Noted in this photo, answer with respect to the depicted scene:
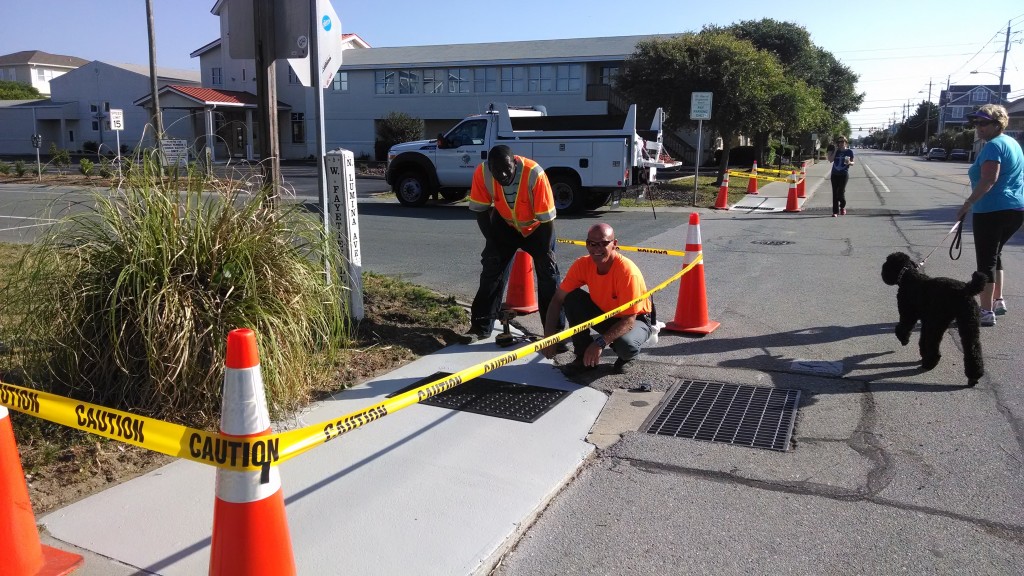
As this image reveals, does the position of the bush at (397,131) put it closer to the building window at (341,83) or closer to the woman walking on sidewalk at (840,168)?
the building window at (341,83)

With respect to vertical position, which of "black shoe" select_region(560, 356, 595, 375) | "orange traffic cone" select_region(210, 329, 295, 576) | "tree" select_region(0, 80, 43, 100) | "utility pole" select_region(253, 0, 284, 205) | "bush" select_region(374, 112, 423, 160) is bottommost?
"black shoe" select_region(560, 356, 595, 375)

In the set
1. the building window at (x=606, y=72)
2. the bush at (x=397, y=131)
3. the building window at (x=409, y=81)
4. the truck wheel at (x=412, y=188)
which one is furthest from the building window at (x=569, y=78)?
the truck wheel at (x=412, y=188)

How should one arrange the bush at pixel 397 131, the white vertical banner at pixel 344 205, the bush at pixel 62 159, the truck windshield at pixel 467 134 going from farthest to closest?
the bush at pixel 397 131, the truck windshield at pixel 467 134, the white vertical banner at pixel 344 205, the bush at pixel 62 159

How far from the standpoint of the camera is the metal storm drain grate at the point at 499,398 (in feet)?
15.8

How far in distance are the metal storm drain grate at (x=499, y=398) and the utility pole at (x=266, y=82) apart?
6.98ft

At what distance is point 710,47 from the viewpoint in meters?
25.6

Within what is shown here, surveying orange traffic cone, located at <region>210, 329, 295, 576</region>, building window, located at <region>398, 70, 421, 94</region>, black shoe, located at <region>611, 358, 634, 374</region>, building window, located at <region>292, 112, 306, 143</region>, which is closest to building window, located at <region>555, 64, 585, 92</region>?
building window, located at <region>398, 70, 421, 94</region>

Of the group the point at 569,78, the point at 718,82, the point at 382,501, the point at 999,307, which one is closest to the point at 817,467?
the point at 382,501

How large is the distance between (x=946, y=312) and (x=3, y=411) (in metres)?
5.51

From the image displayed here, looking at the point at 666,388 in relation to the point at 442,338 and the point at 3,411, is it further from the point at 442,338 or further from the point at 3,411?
the point at 3,411

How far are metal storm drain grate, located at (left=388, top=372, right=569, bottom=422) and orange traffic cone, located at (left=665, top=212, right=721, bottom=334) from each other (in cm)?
194

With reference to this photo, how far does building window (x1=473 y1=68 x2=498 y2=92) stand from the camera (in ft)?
152

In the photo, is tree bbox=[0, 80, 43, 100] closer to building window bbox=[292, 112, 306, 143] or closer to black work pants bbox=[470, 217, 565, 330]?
building window bbox=[292, 112, 306, 143]

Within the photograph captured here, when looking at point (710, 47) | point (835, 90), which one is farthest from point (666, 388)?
point (835, 90)
